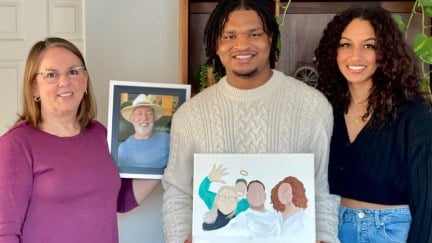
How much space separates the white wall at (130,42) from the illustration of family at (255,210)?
3.21 ft

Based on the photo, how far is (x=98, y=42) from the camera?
2.19 m

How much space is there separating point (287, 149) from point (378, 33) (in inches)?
16.2

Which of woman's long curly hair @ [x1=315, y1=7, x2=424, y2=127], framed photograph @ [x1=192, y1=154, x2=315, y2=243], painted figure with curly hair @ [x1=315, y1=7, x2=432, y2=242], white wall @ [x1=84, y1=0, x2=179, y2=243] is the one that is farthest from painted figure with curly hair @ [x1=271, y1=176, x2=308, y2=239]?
white wall @ [x1=84, y1=0, x2=179, y2=243]

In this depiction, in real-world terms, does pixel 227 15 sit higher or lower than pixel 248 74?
higher

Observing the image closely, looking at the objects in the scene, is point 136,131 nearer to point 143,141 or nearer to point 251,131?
point 143,141

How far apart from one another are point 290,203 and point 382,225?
285 millimetres

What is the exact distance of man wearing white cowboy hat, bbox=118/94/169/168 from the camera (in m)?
1.58

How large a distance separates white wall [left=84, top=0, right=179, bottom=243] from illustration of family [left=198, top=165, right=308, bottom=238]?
3.21 ft

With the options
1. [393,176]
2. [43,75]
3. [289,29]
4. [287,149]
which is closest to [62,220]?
[43,75]

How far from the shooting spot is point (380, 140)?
4.60 ft

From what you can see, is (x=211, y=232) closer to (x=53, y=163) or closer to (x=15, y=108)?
(x=53, y=163)

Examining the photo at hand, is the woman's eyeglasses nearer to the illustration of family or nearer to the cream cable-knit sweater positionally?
the cream cable-knit sweater

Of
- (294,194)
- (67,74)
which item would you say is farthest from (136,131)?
(294,194)

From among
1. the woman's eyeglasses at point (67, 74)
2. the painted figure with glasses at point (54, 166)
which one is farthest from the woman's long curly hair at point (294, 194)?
the woman's eyeglasses at point (67, 74)
